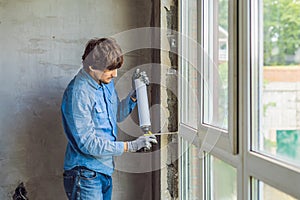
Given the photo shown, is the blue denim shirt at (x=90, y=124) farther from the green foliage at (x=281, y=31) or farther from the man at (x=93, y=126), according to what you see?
the green foliage at (x=281, y=31)

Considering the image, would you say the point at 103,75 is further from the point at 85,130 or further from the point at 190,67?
the point at 190,67

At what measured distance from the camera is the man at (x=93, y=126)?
2381 mm

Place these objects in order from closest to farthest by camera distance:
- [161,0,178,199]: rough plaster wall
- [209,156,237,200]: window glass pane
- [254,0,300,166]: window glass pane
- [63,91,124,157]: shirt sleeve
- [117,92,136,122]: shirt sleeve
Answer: [254,0,300,166]: window glass pane
[209,156,237,200]: window glass pane
[63,91,124,157]: shirt sleeve
[161,0,178,199]: rough plaster wall
[117,92,136,122]: shirt sleeve

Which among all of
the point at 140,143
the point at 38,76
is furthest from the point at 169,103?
the point at 38,76

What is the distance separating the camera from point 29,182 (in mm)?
2902

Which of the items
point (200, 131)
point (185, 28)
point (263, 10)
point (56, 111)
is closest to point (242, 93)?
point (263, 10)

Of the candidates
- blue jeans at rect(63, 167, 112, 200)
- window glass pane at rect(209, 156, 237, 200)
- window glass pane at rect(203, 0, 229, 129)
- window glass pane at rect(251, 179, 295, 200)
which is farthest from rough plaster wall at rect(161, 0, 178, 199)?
window glass pane at rect(251, 179, 295, 200)

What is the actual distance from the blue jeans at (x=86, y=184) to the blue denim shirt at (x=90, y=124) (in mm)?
38

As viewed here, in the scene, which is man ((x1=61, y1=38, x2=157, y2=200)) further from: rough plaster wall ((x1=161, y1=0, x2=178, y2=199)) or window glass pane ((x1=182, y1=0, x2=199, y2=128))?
window glass pane ((x1=182, y1=0, x2=199, y2=128))

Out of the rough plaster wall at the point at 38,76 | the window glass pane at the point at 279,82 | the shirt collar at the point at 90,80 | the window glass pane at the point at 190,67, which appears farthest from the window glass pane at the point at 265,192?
the rough plaster wall at the point at 38,76

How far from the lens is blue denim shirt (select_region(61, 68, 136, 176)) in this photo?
2373mm

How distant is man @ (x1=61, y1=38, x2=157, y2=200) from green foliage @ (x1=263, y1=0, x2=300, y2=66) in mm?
1372

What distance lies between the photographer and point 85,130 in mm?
2363

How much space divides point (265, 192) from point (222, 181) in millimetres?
445
